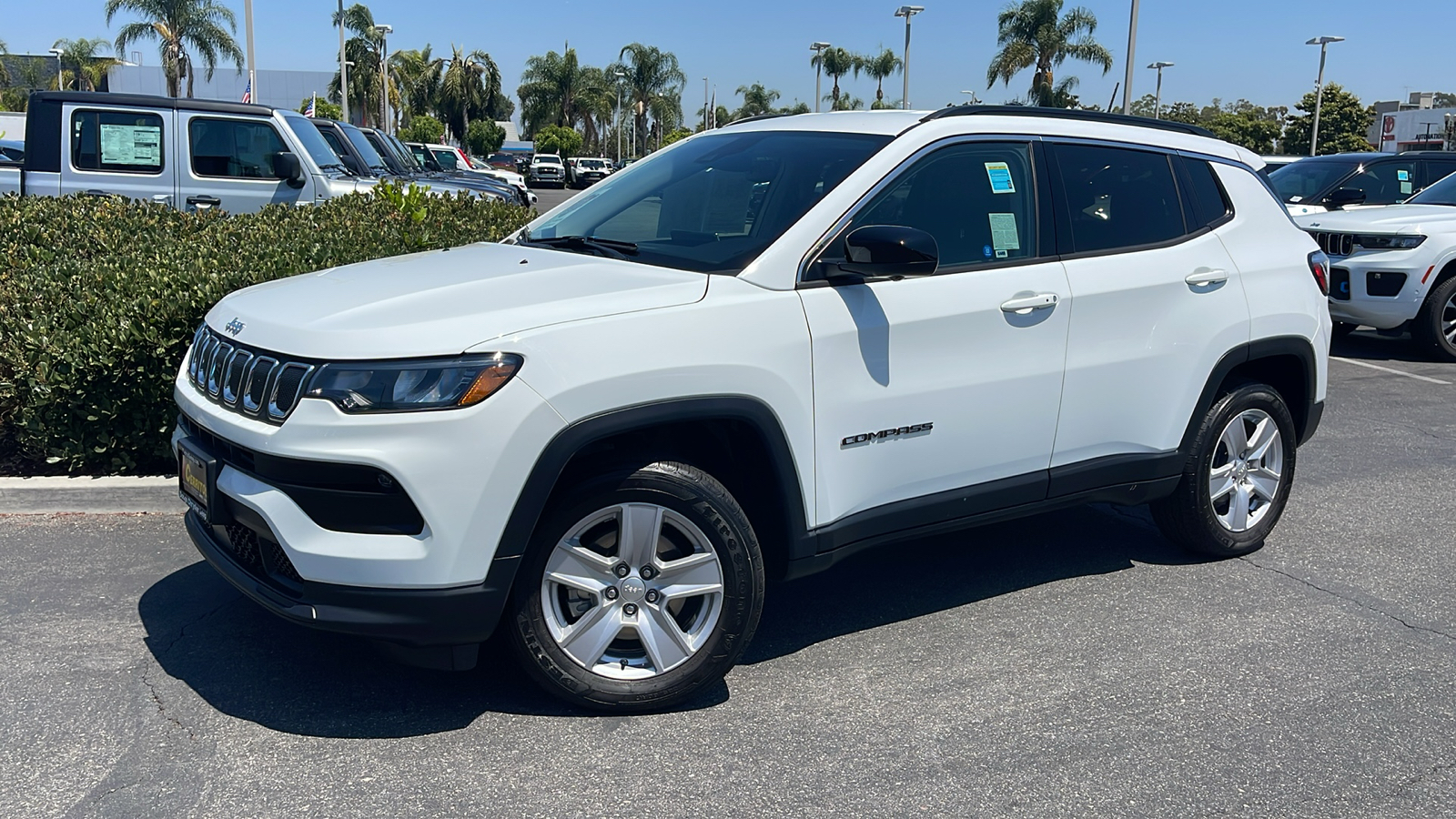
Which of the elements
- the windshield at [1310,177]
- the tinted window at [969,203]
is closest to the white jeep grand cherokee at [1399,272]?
the windshield at [1310,177]

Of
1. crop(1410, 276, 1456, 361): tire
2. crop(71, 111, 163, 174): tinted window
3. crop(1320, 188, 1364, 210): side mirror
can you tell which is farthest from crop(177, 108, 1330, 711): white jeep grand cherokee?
crop(1320, 188, 1364, 210): side mirror

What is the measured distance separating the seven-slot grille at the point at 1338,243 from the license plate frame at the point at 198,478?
9873 millimetres

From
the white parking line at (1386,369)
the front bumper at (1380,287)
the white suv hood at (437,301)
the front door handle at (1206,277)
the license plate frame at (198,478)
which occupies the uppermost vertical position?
the front door handle at (1206,277)

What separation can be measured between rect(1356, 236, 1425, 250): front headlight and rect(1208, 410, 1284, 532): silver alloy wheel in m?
6.20

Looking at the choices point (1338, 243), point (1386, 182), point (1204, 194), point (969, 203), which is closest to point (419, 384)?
point (969, 203)

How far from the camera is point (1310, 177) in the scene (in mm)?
13914

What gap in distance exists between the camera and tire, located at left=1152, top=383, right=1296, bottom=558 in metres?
4.95

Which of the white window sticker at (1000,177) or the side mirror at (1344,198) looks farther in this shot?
the side mirror at (1344,198)

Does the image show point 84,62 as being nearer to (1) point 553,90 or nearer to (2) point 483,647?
(1) point 553,90

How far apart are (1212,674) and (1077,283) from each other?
57.1 inches

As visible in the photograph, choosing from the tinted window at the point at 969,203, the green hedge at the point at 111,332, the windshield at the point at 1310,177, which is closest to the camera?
the tinted window at the point at 969,203

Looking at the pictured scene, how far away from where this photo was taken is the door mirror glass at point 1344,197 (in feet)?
41.2

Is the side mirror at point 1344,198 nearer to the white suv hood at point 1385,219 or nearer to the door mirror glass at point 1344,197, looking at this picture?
the door mirror glass at point 1344,197

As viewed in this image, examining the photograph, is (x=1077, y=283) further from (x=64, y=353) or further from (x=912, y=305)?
(x=64, y=353)
